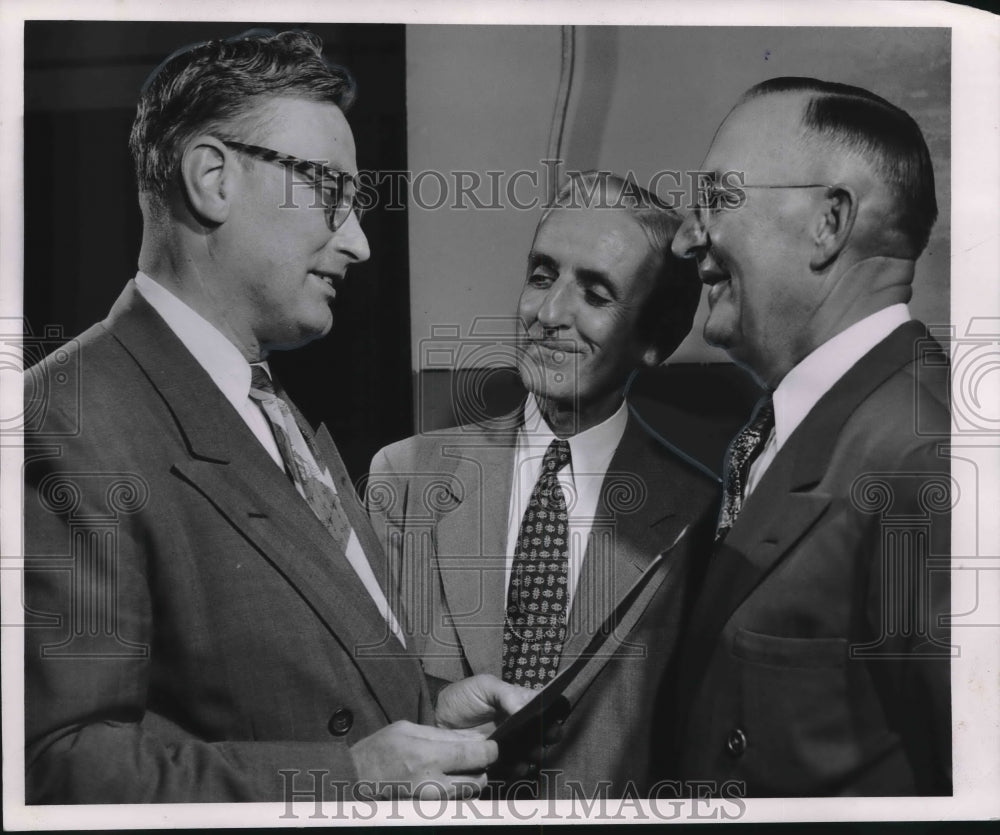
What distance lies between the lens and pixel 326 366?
3.63m

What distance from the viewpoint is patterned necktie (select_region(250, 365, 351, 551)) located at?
3553mm

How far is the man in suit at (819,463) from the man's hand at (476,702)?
51 cm

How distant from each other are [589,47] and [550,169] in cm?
39

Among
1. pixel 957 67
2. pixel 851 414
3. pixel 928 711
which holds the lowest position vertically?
pixel 928 711

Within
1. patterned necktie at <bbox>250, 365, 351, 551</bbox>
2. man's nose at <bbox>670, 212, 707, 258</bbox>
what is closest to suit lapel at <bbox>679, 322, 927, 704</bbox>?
man's nose at <bbox>670, 212, 707, 258</bbox>

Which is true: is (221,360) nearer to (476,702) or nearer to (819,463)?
(476,702)

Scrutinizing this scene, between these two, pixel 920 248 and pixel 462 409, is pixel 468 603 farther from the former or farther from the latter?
pixel 920 248

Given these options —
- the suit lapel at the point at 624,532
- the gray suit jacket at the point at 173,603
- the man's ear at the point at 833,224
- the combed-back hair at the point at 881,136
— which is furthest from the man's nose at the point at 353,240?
the man's ear at the point at 833,224

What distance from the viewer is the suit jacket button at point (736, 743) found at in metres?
3.58

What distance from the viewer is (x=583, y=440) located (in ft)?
12.0

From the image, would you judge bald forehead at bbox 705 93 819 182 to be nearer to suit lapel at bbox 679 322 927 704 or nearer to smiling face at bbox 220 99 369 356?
suit lapel at bbox 679 322 927 704

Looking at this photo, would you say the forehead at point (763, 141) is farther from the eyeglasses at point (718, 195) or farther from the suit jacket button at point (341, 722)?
the suit jacket button at point (341, 722)

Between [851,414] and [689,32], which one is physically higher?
[689,32]

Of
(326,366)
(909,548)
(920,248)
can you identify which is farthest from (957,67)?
(326,366)
